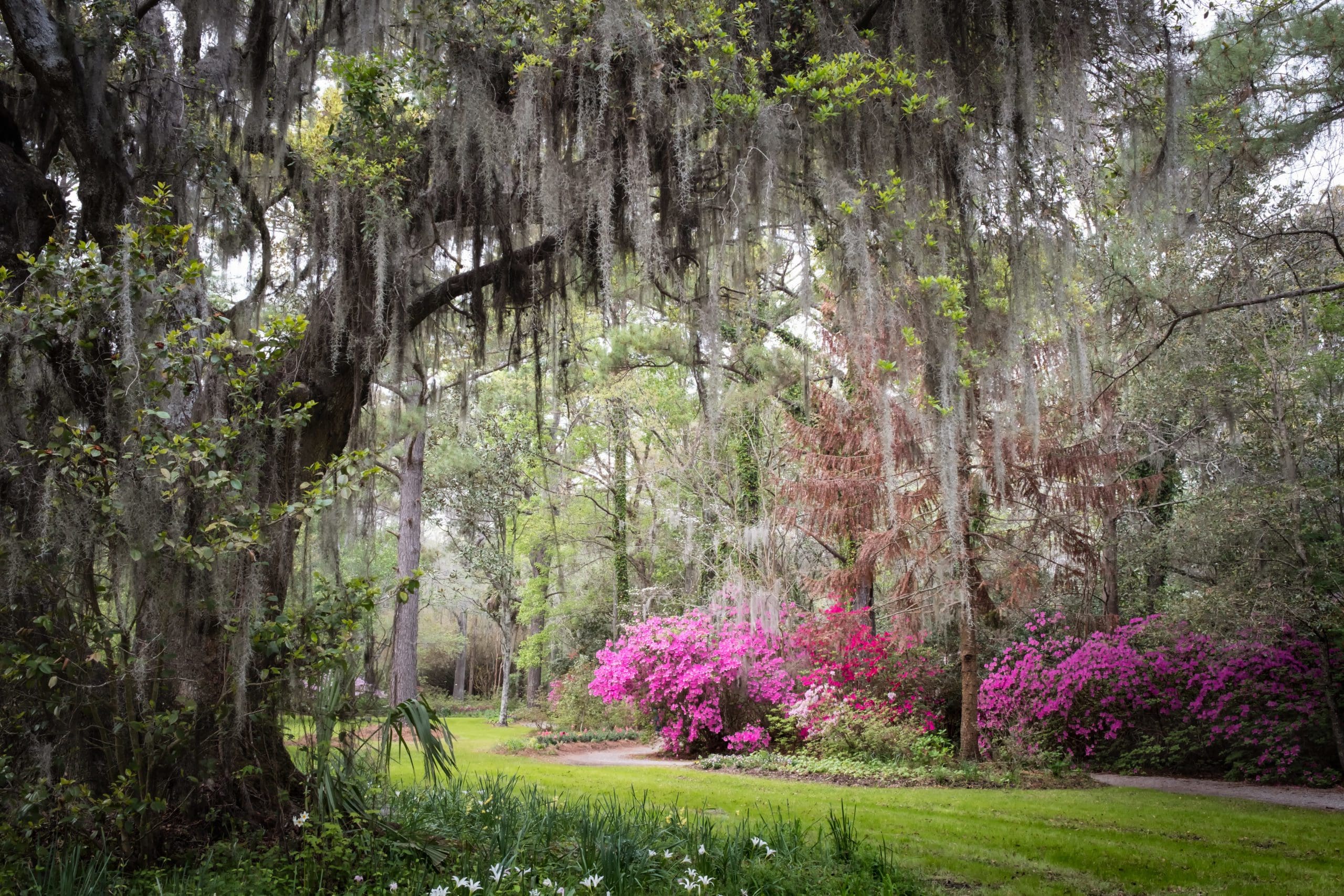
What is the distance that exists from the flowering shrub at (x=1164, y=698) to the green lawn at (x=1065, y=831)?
1267 mm

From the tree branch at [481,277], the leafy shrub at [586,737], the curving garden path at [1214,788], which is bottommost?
the leafy shrub at [586,737]

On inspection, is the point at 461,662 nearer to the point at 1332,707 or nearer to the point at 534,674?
the point at 534,674

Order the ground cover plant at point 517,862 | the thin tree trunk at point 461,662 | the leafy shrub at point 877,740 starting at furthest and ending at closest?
1. the thin tree trunk at point 461,662
2. the leafy shrub at point 877,740
3. the ground cover plant at point 517,862

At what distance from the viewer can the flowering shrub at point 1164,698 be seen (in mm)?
7164

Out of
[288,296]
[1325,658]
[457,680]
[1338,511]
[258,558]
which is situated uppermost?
[288,296]

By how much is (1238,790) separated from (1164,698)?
1.13 m

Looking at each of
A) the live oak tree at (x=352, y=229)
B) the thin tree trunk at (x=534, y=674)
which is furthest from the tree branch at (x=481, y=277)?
the thin tree trunk at (x=534, y=674)

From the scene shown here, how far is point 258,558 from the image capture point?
3.43 meters

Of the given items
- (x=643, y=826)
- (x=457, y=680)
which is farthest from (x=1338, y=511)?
(x=457, y=680)

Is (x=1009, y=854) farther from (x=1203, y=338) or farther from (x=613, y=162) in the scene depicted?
(x=1203, y=338)

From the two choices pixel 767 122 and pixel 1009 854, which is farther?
pixel 1009 854

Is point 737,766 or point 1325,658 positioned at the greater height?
point 1325,658

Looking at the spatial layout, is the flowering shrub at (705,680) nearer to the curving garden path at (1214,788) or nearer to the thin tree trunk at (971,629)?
the curving garden path at (1214,788)

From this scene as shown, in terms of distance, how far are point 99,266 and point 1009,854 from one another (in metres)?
4.85
